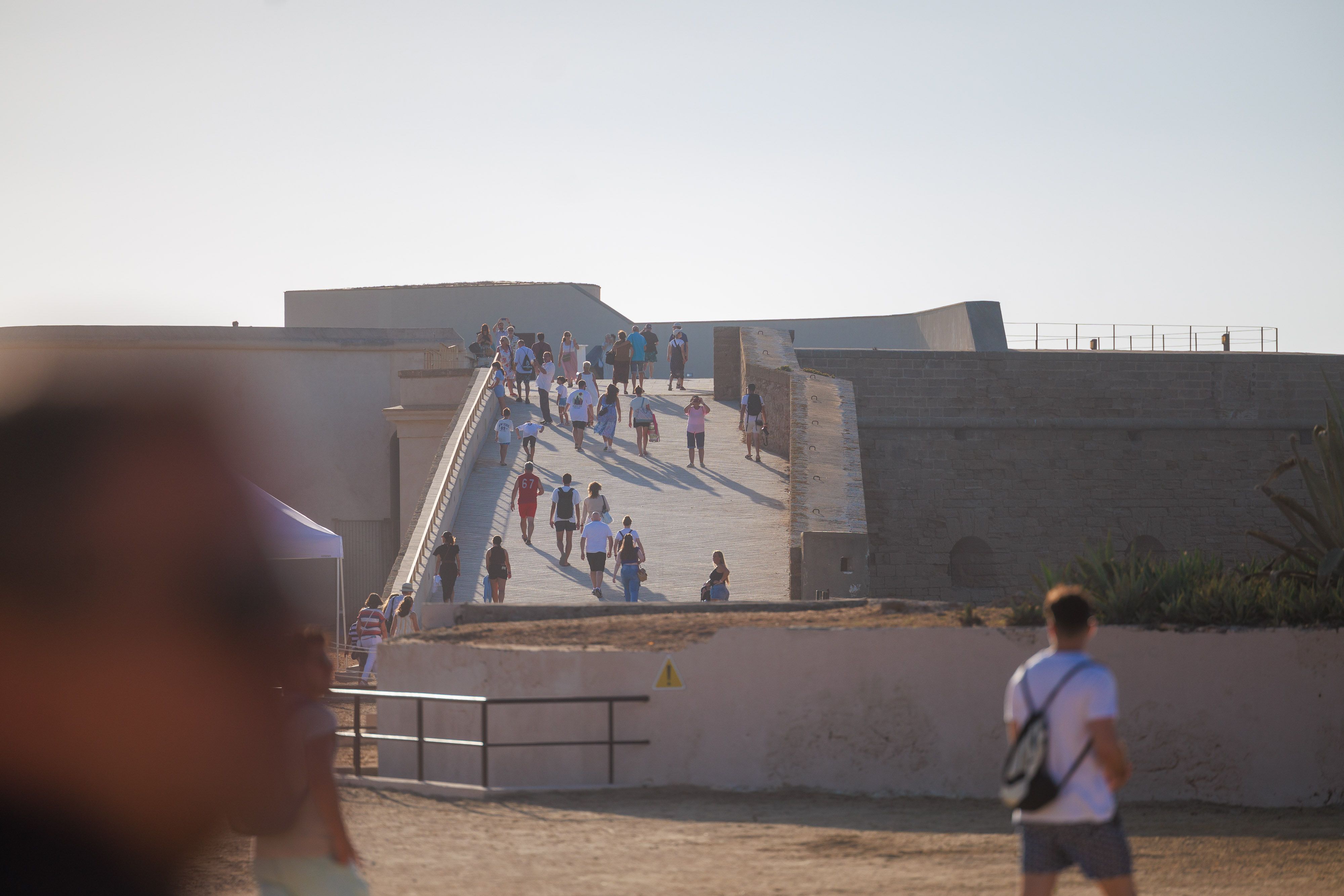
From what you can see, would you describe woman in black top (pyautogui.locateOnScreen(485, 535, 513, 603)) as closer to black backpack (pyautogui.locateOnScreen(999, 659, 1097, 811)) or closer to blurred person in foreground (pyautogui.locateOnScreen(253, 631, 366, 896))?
blurred person in foreground (pyautogui.locateOnScreen(253, 631, 366, 896))

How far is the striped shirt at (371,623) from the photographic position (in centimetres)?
1505

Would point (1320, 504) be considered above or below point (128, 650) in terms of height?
above

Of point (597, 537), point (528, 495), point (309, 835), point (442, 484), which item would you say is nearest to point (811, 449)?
point (528, 495)

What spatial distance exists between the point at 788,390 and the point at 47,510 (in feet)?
39.8

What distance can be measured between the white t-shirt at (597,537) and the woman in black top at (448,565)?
1.72 metres

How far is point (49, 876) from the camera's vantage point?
280 inches

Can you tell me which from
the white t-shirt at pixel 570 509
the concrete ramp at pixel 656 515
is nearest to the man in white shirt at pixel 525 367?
the concrete ramp at pixel 656 515

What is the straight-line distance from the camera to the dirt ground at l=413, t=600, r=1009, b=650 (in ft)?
31.8

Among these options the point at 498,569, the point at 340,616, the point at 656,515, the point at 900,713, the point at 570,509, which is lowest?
the point at 340,616

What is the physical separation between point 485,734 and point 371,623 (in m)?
6.55

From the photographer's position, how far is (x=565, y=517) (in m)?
17.6

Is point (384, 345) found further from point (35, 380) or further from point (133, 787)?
point (133, 787)

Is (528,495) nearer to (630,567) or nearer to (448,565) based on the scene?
(448,565)

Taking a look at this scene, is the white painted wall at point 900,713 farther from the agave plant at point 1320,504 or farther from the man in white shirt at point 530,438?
the man in white shirt at point 530,438
